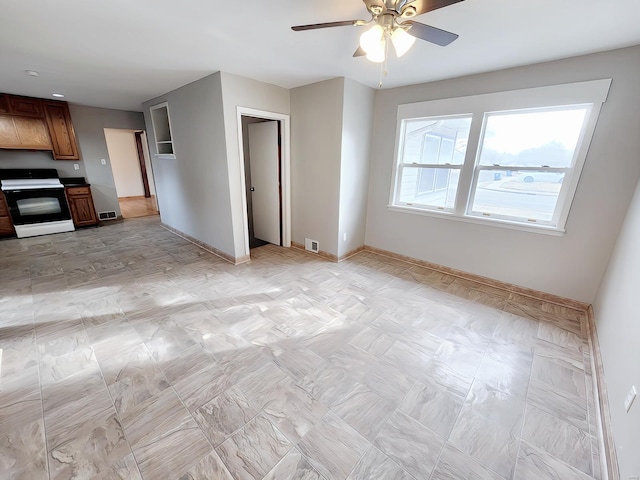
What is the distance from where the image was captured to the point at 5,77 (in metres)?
3.42

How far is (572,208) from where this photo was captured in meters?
2.66

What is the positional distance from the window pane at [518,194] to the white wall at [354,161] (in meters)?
1.53

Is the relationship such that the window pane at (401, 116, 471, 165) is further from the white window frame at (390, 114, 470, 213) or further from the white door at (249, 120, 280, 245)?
the white door at (249, 120, 280, 245)

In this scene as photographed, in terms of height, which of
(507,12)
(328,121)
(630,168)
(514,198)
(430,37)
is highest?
(507,12)

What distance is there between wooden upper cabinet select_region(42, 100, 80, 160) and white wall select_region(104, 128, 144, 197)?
3.35 m

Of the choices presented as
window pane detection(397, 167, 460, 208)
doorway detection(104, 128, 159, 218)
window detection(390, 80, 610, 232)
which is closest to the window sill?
window detection(390, 80, 610, 232)

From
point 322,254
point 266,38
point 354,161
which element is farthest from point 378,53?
point 322,254

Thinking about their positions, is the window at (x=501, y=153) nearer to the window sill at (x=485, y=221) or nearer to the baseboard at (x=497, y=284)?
the window sill at (x=485, y=221)

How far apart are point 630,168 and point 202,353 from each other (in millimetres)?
4006

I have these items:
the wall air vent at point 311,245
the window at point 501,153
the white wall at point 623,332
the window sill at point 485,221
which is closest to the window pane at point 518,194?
the window at point 501,153

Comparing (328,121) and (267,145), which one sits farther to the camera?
(267,145)

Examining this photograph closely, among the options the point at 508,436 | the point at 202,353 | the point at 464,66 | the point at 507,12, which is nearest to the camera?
the point at 508,436

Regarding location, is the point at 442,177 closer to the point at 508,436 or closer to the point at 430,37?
the point at 430,37

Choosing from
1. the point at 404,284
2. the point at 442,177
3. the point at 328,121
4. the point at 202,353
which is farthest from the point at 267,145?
the point at 202,353
